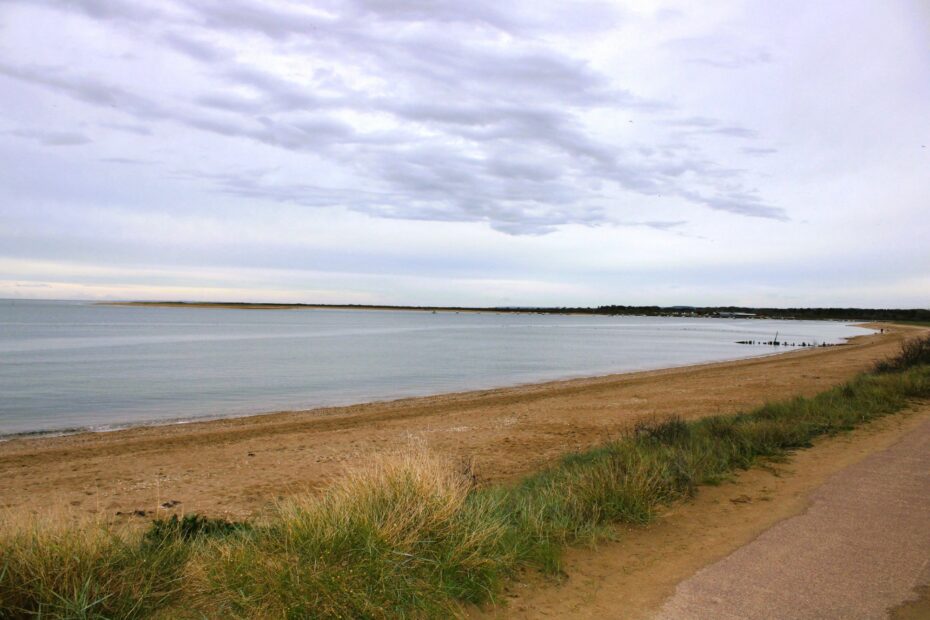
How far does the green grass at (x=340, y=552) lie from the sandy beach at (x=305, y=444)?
1.49m

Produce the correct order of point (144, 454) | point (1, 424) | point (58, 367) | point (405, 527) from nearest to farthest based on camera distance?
point (405, 527)
point (144, 454)
point (1, 424)
point (58, 367)

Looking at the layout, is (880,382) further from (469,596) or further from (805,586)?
(469,596)

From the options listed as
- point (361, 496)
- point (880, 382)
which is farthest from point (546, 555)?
point (880, 382)

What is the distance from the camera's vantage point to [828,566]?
477 cm

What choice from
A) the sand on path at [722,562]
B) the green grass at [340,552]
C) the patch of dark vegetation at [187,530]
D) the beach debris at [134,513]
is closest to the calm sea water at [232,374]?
the beach debris at [134,513]

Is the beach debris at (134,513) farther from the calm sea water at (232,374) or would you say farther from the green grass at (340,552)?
the calm sea water at (232,374)

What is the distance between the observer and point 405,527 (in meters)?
4.73

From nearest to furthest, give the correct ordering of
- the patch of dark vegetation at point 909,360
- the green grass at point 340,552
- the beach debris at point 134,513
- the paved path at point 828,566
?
the green grass at point 340,552 → the paved path at point 828,566 → the beach debris at point 134,513 → the patch of dark vegetation at point 909,360

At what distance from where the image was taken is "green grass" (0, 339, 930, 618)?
386 centimetres

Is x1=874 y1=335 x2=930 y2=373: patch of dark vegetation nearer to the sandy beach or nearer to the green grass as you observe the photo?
the sandy beach

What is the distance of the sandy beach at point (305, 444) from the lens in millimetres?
9625

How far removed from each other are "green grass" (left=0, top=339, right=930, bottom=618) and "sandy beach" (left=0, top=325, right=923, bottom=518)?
58.7 inches

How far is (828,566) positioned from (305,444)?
1083 centimetres

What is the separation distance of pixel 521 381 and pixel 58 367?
22721mm
